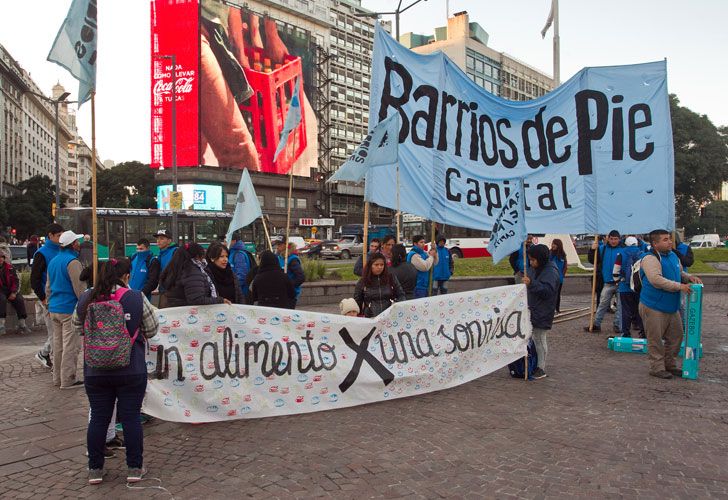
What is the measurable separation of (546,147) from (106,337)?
18.9 feet

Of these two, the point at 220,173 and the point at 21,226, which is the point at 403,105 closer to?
the point at 220,173

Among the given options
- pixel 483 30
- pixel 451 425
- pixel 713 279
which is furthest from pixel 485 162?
pixel 483 30

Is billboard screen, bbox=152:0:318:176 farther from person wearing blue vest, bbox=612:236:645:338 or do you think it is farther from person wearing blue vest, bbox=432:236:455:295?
person wearing blue vest, bbox=612:236:645:338

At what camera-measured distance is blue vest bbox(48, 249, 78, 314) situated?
20.4 ft

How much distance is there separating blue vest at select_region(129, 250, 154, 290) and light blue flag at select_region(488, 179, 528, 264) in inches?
198

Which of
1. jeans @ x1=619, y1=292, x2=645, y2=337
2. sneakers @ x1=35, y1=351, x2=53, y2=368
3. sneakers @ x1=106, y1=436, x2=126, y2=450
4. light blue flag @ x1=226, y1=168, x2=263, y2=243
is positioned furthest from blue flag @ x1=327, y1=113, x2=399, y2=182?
jeans @ x1=619, y1=292, x2=645, y2=337

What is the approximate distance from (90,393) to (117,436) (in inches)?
39.4

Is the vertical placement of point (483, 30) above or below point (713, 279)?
above

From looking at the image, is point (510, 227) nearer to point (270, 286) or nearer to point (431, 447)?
point (270, 286)

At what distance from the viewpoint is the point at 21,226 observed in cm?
5434

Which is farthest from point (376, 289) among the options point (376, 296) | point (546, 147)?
point (546, 147)

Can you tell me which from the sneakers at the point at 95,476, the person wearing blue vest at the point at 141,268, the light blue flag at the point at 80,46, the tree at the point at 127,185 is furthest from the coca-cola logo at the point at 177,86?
the sneakers at the point at 95,476

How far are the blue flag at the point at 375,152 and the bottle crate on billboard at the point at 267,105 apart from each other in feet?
166

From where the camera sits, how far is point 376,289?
645cm
